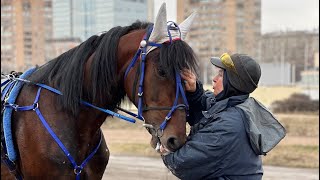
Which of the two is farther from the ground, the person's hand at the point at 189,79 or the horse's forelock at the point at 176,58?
the horse's forelock at the point at 176,58

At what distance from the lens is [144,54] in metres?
2.67

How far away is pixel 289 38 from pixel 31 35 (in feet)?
97.6

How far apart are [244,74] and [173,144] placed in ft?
1.89

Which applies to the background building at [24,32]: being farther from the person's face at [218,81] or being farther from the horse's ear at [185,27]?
the person's face at [218,81]

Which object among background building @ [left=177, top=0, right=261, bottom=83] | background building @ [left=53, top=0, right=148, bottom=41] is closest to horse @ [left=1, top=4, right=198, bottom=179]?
background building @ [left=53, top=0, right=148, bottom=41]

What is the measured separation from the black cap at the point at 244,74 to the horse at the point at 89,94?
0.30 meters

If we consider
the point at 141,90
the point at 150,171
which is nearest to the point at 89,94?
the point at 141,90

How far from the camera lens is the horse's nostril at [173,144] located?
246 centimetres

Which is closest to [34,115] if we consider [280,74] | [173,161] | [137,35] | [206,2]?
[137,35]

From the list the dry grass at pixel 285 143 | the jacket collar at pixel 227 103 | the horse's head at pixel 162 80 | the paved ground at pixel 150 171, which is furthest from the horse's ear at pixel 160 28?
the dry grass at pixel 285 143

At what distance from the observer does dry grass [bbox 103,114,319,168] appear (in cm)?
1031

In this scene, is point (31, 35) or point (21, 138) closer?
point (21, 138)

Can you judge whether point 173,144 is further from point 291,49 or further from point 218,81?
point 291,49

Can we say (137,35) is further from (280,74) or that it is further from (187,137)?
(280,74)
